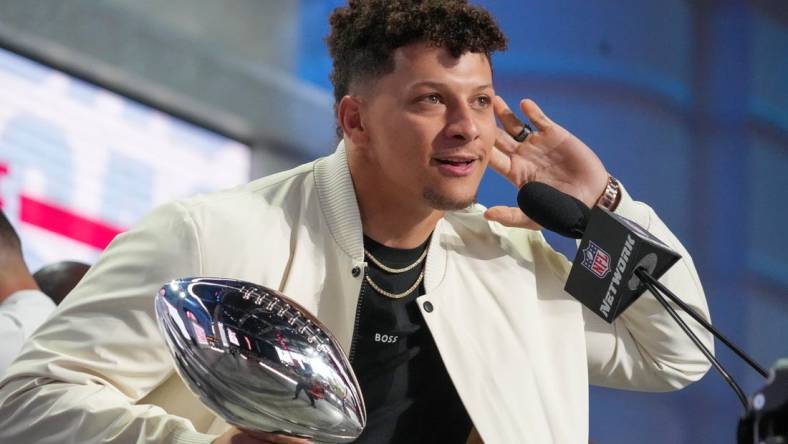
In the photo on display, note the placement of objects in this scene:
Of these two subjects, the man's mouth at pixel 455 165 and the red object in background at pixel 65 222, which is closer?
the man's mouth at pixel 455 165

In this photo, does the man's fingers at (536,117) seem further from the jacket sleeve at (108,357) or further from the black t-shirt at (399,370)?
the jacket sleeve at (108,357)

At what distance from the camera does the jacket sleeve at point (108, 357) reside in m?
1.66

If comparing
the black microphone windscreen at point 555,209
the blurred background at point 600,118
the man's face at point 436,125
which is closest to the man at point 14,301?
the blurred background at point 600,118

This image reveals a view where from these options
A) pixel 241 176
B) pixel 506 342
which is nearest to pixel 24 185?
pixel 241 176

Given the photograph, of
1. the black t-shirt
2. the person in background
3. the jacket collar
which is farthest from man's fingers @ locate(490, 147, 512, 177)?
the person in background

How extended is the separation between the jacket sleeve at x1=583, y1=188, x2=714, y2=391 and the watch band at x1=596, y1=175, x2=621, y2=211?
1 centimetres

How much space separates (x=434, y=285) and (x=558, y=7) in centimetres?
233

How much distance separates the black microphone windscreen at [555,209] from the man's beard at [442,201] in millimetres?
117

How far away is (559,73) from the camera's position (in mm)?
4113

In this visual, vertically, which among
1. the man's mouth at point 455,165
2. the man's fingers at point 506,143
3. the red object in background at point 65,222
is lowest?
the red object in background at point 65,222

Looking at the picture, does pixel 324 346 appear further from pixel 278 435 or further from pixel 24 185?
pixel 24 185

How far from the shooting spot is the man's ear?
2121mm

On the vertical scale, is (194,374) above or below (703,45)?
below

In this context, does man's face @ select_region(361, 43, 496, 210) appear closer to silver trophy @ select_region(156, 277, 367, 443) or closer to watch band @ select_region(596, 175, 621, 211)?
watch band @ select_region(596, 175, 621, 211)
